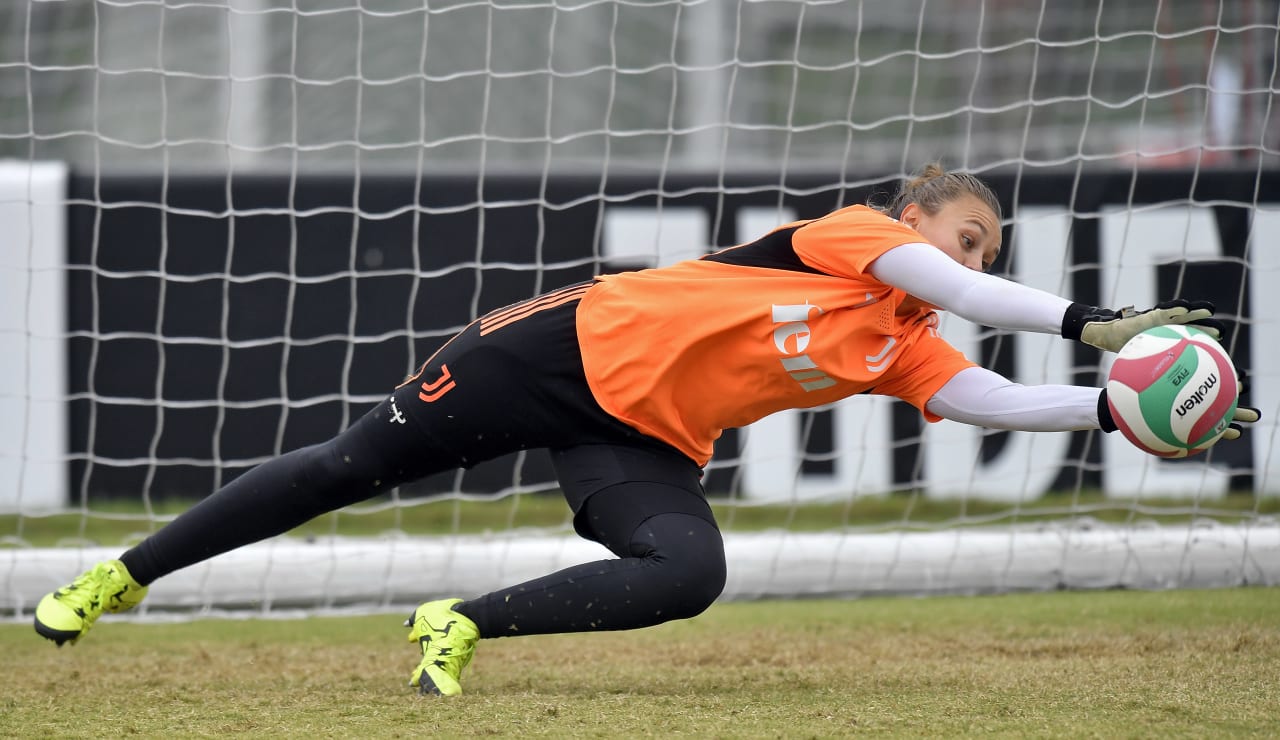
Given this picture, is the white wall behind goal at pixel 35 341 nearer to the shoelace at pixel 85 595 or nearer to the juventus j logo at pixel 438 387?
the shoelace at pixel 85 595

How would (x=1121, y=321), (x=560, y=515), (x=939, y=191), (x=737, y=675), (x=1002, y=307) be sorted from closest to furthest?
(x=1121, y=321) → (x=1002, y=307) → (x=939, y=191) → (x=737, y=675) → (x=560, y=515)

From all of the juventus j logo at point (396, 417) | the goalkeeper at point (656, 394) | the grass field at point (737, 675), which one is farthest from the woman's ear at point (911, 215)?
the juventus j logo at point (396, 417)

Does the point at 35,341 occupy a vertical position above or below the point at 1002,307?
below

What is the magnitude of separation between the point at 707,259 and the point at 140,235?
3.33 m

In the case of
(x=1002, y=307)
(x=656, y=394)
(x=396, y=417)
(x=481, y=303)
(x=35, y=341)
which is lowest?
(x=35, y=341)

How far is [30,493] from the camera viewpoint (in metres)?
5.14

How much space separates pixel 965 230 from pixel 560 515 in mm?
3002

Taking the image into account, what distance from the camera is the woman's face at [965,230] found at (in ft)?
8.57

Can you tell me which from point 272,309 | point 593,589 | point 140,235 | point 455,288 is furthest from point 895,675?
point 140,235

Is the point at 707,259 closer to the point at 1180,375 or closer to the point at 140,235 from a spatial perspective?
the point at 1180,375

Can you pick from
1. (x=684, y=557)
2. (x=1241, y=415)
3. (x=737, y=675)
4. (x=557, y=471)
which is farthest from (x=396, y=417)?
(x=1241, y=415)

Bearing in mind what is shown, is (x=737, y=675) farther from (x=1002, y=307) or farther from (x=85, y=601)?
(x=85, y=601)

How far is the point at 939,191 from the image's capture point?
2.67m

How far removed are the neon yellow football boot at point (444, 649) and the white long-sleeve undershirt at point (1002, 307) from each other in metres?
1.12
